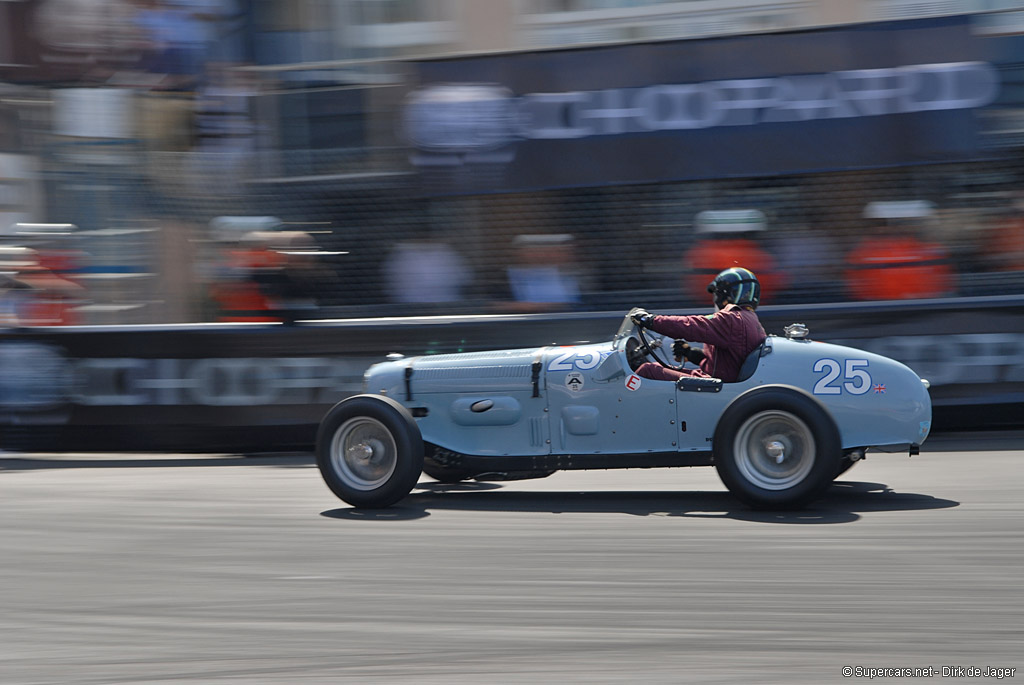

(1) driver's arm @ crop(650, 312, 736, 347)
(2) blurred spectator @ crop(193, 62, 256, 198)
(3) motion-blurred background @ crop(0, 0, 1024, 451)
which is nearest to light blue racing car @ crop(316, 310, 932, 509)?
(1) driver's arm @ crop(650, 312, 736, 347)

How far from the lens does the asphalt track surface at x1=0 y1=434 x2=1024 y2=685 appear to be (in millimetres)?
4062

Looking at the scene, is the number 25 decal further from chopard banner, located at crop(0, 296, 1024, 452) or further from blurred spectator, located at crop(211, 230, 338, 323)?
blurred spectator, located at crop(211, 230, 338, 323)

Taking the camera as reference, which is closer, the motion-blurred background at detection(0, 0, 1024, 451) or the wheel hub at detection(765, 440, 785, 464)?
the wheel hub at detection(765, 440, 785, 464)

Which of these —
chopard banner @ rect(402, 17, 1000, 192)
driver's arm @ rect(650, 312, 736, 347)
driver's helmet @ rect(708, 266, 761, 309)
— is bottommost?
driver's arm @ rect(650, 312, 736, 347)

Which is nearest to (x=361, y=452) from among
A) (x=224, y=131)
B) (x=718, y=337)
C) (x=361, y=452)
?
(x=361, y=452)

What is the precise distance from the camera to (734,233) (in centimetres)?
1053

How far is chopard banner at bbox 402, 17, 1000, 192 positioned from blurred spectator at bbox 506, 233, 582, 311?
0.77m

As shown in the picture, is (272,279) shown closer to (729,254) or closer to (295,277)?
(295,277)

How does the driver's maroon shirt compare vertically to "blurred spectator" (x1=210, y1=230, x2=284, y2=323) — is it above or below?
below

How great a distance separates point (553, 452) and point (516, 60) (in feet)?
18.3

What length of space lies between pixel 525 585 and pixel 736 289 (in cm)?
269

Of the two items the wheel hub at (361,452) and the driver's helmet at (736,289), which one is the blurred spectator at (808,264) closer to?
the driver's helmet at (736,289)

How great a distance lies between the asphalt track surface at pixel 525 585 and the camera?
4.06 m

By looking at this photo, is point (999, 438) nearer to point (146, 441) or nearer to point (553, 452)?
point (553, 452)
